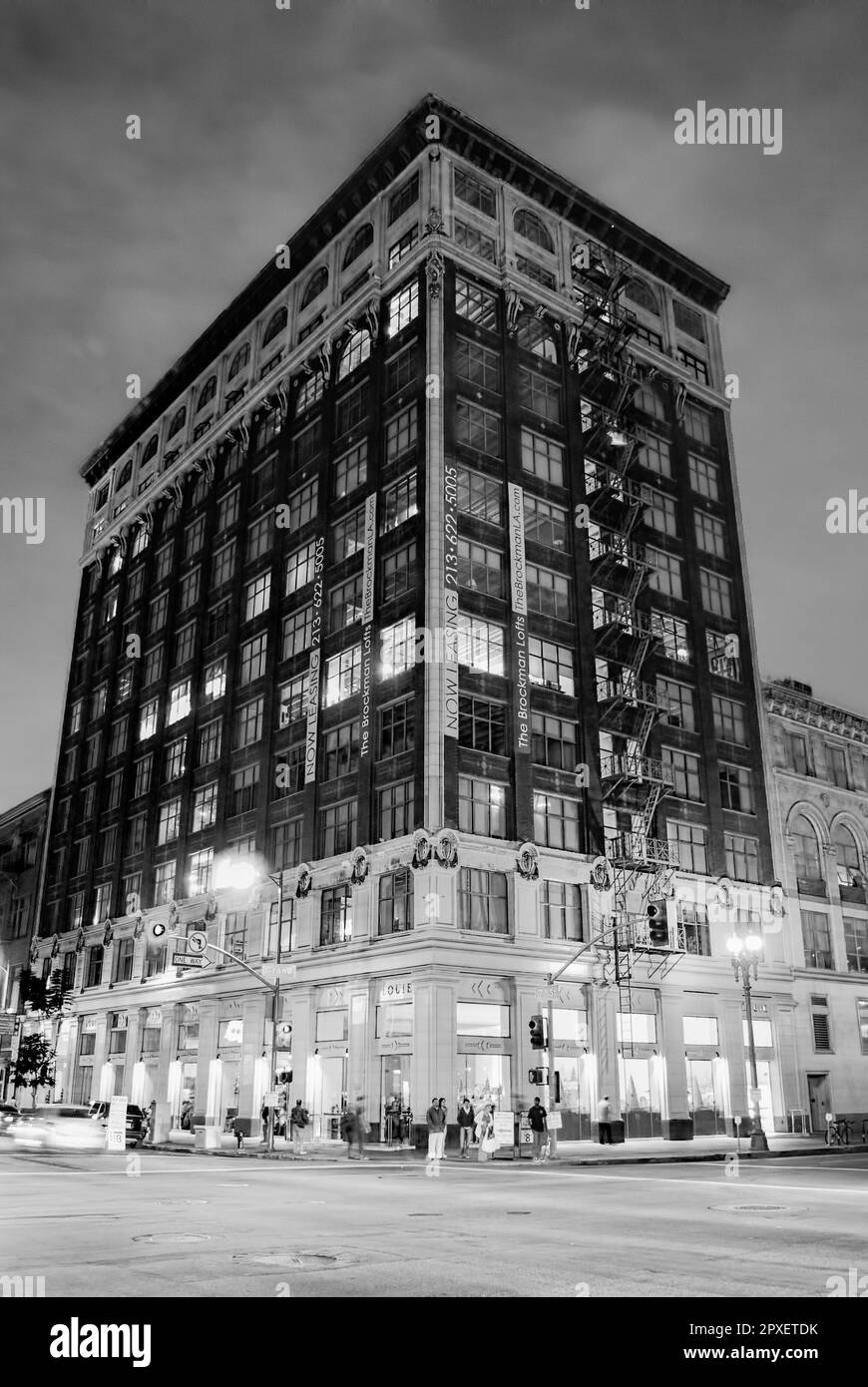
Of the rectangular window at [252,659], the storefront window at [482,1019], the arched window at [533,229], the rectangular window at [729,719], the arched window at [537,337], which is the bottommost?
the storefront window at [482,1019]

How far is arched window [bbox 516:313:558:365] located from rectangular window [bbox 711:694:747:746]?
20.5 meters

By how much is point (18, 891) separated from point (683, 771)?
55483 mm

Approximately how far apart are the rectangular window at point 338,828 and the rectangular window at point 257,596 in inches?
621

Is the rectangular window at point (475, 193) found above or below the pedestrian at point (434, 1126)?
above

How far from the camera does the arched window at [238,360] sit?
7571cm

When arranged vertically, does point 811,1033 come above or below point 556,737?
below

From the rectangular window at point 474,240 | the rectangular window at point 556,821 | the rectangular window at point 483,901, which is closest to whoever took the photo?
the rectangular window at point 483,901

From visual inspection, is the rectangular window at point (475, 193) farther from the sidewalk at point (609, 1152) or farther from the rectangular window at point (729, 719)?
the sidewalk at point (609, 1152)

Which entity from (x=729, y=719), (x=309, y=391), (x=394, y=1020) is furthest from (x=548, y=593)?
(x=394, y=1020)

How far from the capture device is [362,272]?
63.9 metres

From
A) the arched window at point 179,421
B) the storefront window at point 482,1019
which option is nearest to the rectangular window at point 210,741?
the storefront window at point 482,1019

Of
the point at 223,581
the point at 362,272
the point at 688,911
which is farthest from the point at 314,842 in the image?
the point at 362,272
